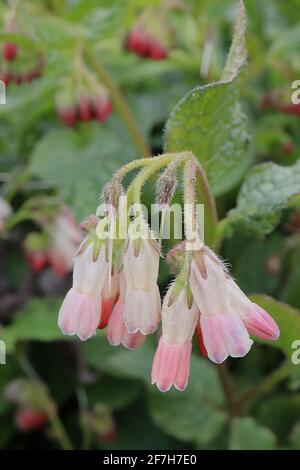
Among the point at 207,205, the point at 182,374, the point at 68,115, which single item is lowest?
the point at 182,374

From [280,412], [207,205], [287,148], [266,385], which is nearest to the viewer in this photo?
[207,205]

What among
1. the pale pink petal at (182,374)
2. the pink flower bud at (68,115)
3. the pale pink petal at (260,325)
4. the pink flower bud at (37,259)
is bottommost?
the pale pink petal at (182,374)

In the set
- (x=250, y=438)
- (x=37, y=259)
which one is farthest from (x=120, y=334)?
(x=37, y=259)

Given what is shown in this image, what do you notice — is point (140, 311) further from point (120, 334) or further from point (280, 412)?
point (280, 412)

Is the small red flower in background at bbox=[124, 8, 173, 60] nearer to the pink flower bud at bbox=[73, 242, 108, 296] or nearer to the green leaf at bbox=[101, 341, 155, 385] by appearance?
the green leaf at bbox=[101, 341, 155, 385]

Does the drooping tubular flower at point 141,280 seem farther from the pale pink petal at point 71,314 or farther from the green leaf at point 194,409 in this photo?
the green leaf at point 194,409

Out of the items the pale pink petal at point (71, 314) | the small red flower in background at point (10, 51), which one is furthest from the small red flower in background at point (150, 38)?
the pale pink petal at point (71, 314)

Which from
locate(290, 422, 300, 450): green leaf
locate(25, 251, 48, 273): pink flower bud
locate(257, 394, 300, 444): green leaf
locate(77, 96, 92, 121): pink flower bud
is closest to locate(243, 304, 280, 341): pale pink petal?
locate(290, 422, 300, 450): green leaf
